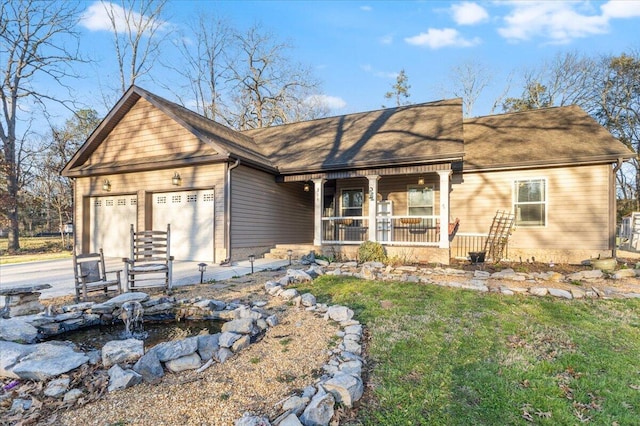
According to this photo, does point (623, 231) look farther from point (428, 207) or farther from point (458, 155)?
point (458, 155)

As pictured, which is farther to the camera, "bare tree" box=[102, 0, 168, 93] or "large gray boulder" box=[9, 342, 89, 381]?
"bare tree" box=[102, 0, 168, 93]

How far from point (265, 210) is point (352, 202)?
329 centimetres

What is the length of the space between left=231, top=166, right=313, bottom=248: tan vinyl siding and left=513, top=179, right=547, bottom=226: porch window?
735 centimetres

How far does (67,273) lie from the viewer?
26.2 feet

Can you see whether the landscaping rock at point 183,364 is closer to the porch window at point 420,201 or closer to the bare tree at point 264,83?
the porch window at point 420,201

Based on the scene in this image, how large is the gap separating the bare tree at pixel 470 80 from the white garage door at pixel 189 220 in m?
22.7

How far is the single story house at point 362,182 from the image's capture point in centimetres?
932

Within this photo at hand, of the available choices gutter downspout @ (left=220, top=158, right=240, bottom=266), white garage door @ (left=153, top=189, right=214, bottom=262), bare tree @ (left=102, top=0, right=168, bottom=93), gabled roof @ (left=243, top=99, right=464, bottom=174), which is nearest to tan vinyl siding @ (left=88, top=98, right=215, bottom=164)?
gutter downspout @ (left=220, top=158, right=240, bottom=266)

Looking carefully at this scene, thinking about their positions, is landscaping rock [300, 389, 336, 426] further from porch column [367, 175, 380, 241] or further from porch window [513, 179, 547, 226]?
porch window [513, 179, 547, 226]

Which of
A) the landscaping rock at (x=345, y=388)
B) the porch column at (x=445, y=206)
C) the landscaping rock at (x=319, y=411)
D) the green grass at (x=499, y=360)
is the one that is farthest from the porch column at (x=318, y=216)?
the landscaping rock at (x=319, y=411)

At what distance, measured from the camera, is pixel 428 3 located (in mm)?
12375

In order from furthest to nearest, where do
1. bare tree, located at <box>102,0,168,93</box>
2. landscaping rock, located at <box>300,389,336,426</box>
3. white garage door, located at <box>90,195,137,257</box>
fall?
bare tree, located at <box>102,0,168,93</box>
white garage door, located at <box>90,195,137,257</box>
landscaping rock, located at <box>300,389,336,426</box>

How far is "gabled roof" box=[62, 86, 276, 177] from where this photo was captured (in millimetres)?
9426

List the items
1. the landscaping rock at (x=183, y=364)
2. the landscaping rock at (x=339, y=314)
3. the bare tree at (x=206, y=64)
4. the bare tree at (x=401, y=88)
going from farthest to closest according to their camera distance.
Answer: the bare tree at (x=401, y=88)
the bare tree at (x=206, y=64)
the landscaping rock at (x=339, y=314)
the landscaping rock at (x=183, y=364)
